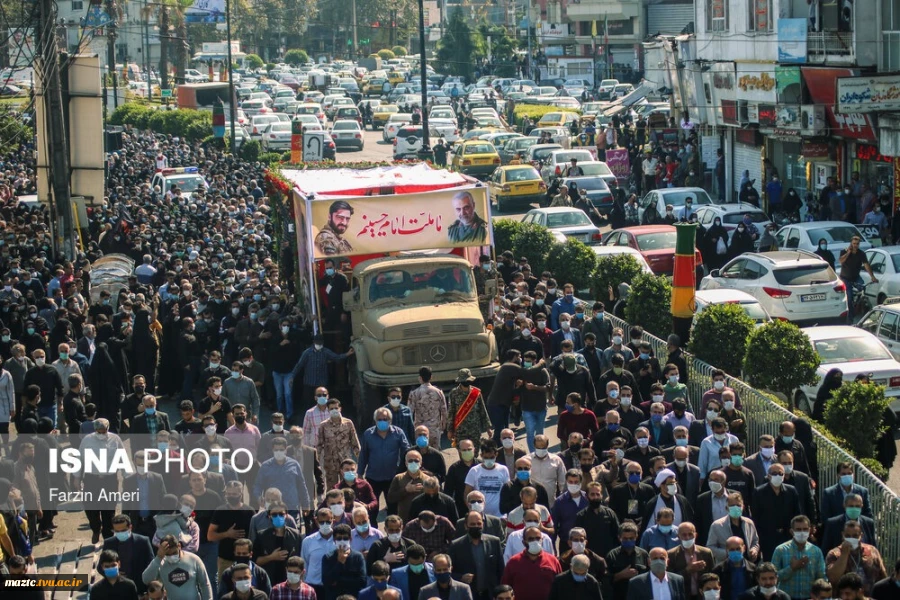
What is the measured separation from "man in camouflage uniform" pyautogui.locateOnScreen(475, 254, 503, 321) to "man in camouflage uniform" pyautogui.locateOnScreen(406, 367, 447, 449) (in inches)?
148

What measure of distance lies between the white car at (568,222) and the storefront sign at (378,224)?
11.2 metres

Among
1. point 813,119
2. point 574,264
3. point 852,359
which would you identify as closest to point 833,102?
point 813,119

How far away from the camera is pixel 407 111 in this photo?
74500mm

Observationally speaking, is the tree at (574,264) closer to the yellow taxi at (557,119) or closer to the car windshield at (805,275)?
the car windshield at (805,275)

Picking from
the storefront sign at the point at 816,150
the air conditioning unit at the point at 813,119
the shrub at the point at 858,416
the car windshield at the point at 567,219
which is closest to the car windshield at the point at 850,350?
the shrub at the point at 858,416

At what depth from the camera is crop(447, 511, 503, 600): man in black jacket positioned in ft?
A: 38.2

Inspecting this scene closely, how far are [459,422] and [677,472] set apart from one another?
329cm

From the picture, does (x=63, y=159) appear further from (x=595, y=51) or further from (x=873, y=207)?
(x=595, y=51)

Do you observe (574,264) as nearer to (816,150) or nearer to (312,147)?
(816,150)

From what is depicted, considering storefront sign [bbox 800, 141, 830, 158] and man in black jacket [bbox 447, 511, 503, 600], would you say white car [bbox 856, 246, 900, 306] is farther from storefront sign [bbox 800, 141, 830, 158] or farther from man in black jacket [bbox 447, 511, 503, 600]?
man in black jacket [bbox 447, 511, 503, 600]

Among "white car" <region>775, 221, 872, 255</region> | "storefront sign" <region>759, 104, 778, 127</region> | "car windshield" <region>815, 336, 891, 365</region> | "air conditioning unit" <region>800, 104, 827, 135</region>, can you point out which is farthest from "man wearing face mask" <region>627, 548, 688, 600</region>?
"storefront sign" <region>759, 104, 778, 127</region>

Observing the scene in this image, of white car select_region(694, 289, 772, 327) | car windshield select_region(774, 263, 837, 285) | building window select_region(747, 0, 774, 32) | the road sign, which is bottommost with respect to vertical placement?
white car select_region(694, 289, 772, 327)

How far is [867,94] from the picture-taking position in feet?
99.7

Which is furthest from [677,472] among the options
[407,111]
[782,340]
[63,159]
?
[407,111]
